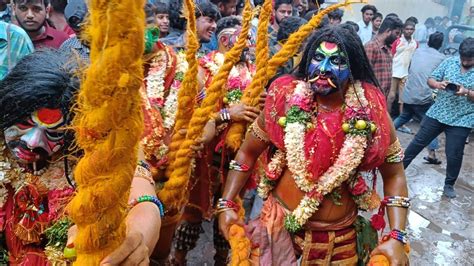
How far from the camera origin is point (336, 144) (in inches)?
95.6

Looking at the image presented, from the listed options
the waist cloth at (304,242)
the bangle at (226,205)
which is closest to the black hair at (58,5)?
the bangle at (226,205)

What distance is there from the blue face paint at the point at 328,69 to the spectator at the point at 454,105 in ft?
12.4

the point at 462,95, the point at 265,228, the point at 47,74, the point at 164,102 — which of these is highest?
the point at 47,74

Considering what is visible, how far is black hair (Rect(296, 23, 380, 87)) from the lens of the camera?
97.4 inches

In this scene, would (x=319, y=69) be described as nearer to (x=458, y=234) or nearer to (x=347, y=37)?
(x=347, y=37)

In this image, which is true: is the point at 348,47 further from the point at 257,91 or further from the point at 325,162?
the point at 257,91

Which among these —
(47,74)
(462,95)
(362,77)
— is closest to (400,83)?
(462,95)

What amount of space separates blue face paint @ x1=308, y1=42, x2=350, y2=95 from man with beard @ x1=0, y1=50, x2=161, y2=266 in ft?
3.41

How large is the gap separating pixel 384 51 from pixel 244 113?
4.51 meters

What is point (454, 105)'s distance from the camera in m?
5.75

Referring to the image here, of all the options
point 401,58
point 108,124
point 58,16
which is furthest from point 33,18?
point 401,58

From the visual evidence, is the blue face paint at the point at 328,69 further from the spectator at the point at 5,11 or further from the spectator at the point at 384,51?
the spectator at the point at 384,51

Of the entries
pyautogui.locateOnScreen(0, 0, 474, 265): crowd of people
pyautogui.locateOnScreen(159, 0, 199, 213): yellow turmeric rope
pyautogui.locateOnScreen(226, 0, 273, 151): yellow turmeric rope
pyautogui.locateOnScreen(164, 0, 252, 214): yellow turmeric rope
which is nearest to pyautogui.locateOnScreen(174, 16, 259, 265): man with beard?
pyautogui.locateOnScreen(0, 0, 474, 265): crowd of people

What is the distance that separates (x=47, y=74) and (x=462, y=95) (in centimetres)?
521
